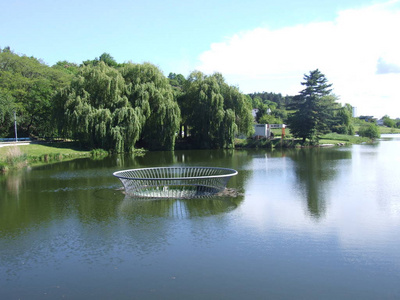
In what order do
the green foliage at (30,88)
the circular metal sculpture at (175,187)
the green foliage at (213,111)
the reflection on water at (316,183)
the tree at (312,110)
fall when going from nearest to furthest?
the reflection on water at (316,183), the circular metal sculpture at (175,187), the green foliage at (30,88), the green foliage at (213,111), the tree at (312,110)

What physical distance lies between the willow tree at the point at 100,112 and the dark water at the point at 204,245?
2066 cm

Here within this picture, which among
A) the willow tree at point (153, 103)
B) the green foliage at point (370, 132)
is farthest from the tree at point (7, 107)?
the green foliage at point (370, 132)

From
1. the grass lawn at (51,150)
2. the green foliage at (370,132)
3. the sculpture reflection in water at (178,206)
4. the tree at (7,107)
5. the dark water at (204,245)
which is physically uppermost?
the tree at (7,107)

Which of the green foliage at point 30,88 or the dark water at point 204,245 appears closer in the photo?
the dark water at point 204,245

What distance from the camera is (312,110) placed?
170 ft

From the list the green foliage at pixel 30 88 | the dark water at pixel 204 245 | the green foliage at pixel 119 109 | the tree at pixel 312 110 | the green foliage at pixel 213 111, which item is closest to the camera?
the dark water at pixel 204 245

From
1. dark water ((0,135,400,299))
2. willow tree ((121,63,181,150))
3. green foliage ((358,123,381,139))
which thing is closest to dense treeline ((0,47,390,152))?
willow tree ((121,63,181,150))

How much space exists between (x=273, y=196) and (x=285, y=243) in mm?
6412

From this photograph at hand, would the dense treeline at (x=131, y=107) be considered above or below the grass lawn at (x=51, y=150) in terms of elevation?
above

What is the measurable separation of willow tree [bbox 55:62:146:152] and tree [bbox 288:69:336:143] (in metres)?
23.8

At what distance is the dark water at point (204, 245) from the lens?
287 inches

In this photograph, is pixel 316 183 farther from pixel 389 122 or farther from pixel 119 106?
pixel 389 122

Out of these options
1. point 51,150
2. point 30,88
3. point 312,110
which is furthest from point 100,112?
point 312,110

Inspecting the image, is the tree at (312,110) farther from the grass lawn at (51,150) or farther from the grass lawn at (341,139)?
the grass lawn at (51,150)
